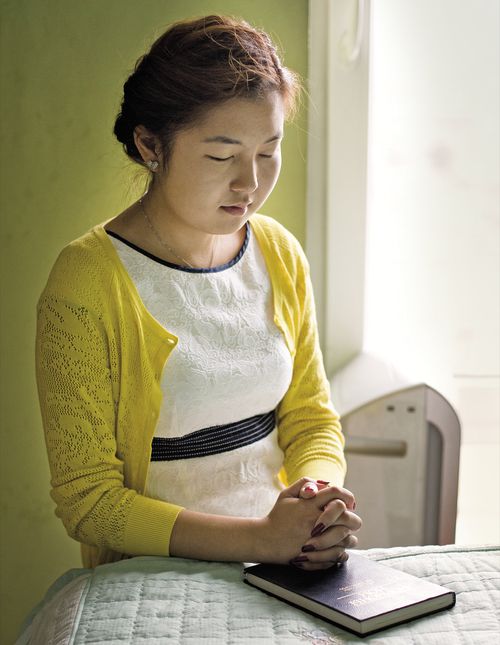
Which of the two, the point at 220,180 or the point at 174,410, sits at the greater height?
the point at 220,180

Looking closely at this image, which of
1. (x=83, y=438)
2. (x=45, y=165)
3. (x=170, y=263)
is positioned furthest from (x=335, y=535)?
(x=45, y=165)

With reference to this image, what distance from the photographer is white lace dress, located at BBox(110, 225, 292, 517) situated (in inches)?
54.4

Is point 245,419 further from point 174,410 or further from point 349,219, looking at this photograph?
point 349,219

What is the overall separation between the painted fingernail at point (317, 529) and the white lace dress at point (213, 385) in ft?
0.84

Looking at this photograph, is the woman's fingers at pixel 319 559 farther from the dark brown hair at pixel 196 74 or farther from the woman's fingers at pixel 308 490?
the dark brown hair at pixel 196 74

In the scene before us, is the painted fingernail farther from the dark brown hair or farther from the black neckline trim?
the dark brown hair

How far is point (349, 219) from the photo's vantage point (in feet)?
6.39

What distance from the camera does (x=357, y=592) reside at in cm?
110

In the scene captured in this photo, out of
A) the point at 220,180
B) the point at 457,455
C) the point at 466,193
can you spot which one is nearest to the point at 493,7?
the point at 466,193

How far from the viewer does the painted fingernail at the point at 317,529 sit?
1.22 metres

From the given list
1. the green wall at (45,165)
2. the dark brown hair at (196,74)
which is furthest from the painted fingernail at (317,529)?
the green wall at (45,165)

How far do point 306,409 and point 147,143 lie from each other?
56cm

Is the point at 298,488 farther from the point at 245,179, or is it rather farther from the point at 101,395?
the point at 245,179

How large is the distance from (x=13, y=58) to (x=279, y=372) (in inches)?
32.0
